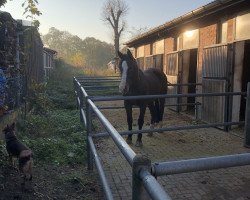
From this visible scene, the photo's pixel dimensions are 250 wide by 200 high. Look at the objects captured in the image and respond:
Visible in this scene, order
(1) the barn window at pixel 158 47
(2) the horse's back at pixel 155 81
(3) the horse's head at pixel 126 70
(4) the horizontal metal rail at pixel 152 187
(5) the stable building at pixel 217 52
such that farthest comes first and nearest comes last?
(1) the barn window at pixel 158 47 → (2) the horse's back at pixel 155 81 → (5) the stable building at pixel 217 52 → (3) the horse's head at pixel 126 70 → (4) the horizontal metal rail at pixel 152 187

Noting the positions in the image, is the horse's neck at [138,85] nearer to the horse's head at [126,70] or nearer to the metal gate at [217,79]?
the horse's head at [126,70]

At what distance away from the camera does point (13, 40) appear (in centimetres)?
755

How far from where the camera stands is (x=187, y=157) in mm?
6035

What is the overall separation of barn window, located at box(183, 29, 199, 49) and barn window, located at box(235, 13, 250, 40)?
2.23m

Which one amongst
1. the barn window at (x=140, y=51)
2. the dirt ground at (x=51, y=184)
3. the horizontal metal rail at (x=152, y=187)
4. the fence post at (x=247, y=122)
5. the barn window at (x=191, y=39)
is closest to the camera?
the horizontal metal rail at (x=152, y=187)

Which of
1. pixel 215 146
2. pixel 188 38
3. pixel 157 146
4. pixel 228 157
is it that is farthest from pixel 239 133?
pixel 228 157

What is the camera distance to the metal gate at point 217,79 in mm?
7758

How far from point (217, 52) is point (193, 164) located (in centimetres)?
725

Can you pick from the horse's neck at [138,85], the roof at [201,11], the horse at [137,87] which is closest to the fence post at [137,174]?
the horse at [137,87]

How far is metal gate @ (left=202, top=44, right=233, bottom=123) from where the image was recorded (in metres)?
7.76

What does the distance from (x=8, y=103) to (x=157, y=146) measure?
3360mm

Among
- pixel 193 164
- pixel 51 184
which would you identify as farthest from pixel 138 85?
pixel 193 164

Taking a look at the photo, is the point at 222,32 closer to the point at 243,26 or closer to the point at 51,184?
the point at 243,26

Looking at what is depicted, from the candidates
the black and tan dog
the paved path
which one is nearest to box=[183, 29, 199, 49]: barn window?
the paved path
